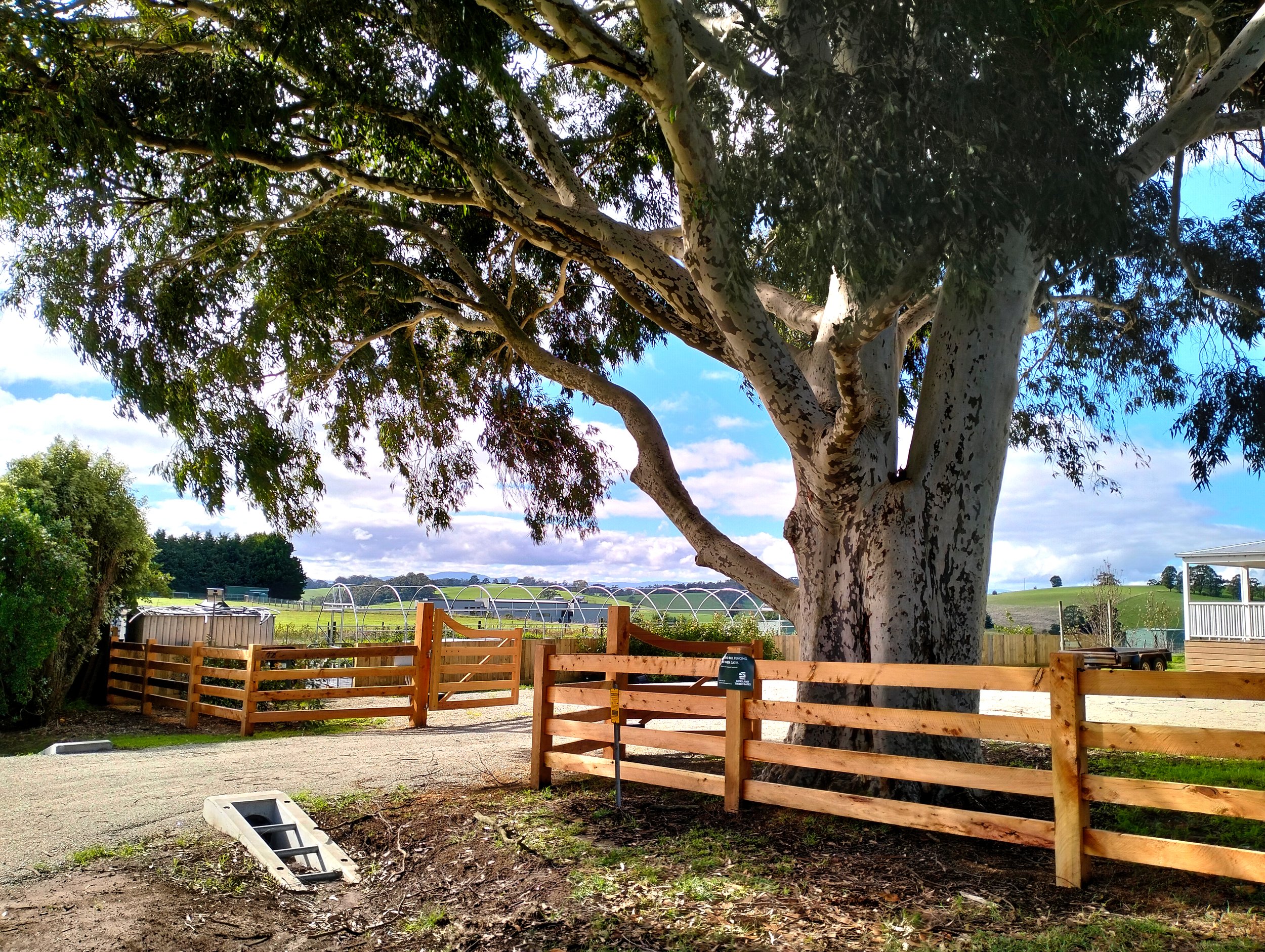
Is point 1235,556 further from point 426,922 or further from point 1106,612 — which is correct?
point 426,922

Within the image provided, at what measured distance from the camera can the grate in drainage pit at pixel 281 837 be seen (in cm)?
553

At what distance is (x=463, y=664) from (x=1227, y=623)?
53.9ft

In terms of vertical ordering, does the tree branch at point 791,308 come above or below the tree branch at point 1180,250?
below

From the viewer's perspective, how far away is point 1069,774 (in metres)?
4.89

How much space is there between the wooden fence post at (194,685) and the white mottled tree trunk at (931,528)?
356 inches

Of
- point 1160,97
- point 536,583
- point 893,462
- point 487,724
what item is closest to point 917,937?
point 893,462

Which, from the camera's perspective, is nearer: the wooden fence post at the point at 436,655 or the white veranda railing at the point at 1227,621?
the wooden fence post at the point at 436,655

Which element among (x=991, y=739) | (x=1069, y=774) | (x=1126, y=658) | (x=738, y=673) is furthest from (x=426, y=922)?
(x=1126, y=658)

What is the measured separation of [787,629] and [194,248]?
20.6 metres

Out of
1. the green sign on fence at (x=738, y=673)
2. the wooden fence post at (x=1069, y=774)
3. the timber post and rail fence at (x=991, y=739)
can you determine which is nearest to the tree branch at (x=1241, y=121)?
the timber post and rail fence at (x=991, y=739)

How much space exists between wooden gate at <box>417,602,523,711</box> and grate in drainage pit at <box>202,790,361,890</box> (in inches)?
238

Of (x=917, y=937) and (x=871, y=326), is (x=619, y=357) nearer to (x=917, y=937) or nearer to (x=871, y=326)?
(x=871, y=326)

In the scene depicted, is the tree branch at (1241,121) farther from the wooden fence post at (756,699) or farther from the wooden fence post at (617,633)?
the wooden fence post at (617,633)

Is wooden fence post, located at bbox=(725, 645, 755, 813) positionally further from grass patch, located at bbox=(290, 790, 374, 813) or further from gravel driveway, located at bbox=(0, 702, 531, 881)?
grass patch, located at bbox=(290, 790, 374, 813)
